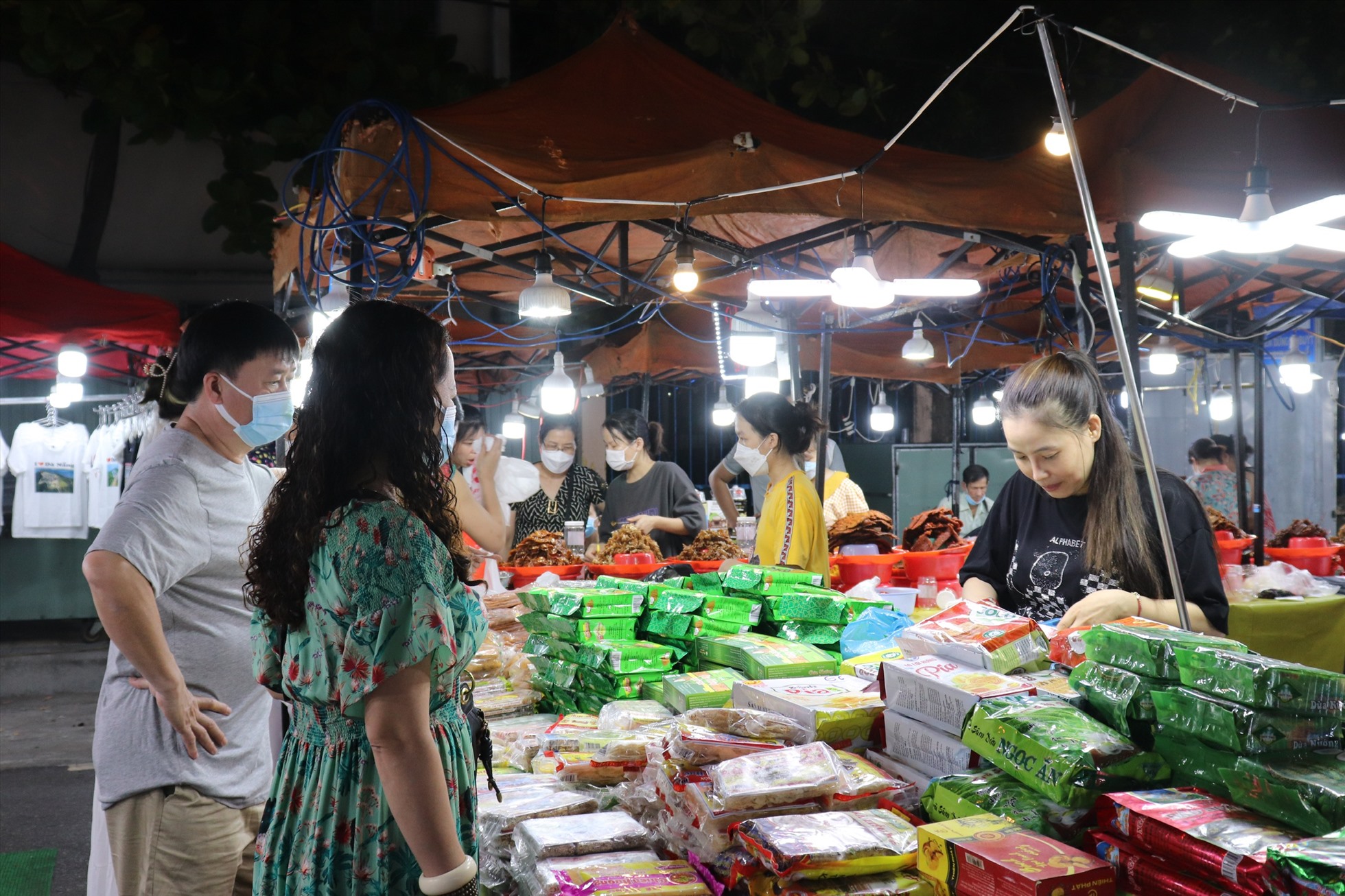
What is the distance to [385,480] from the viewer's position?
1560 mm

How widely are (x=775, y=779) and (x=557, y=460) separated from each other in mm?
5069

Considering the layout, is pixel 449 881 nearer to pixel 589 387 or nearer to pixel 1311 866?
pixel 1311 866

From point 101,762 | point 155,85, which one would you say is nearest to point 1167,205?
point 101,762

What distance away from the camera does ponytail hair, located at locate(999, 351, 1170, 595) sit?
2492 mm

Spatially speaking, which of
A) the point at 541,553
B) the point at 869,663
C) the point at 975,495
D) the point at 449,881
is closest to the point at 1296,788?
the point at 869,663

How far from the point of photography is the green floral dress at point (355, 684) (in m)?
1.45

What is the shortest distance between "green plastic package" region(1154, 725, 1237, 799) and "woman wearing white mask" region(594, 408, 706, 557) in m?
5.06

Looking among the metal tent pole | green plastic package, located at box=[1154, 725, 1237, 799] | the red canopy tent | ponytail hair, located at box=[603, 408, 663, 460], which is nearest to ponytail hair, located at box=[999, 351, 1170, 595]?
the metal tent pole

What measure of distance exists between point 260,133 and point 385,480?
9046 millimetres

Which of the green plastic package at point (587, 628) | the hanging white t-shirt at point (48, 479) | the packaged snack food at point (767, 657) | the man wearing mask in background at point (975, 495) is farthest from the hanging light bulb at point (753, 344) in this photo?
the hanging white t-shirt at point (48, 479)

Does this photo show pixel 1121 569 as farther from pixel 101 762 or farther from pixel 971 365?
pixel 971 365

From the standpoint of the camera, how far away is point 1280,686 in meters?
1.34

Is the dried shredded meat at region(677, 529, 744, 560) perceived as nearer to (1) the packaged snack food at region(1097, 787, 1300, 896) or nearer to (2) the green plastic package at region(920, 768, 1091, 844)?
(2) the green plastic package at region(920, 768, 1091, 844)

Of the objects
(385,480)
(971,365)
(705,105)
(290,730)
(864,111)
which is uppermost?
(864,111)
